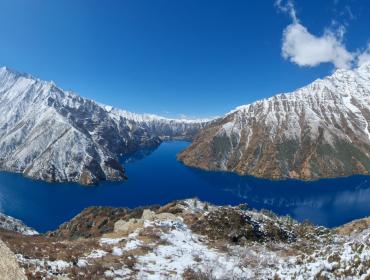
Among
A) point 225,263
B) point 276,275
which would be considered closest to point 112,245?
point 225,263

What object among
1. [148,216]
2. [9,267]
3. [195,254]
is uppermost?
[9,267]

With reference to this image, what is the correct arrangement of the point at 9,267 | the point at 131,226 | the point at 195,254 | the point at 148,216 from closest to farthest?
the point at 9,267
the point at 195,254
the point at 131,226
the point at 148,216

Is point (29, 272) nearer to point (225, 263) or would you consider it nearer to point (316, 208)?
point (225, 263)

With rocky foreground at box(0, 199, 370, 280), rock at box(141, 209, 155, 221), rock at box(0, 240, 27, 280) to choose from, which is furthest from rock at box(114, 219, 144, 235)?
rock at box(0, 240, 27, 280)

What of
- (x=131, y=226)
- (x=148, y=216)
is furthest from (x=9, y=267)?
(x=148, y=216)

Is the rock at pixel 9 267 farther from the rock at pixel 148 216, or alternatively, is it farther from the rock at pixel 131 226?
the rock at pixel 148 216

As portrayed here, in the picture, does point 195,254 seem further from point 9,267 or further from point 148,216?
point 148,216

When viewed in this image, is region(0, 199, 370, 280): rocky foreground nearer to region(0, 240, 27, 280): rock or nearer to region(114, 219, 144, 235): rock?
region(0, 240, 27, 280): rock
